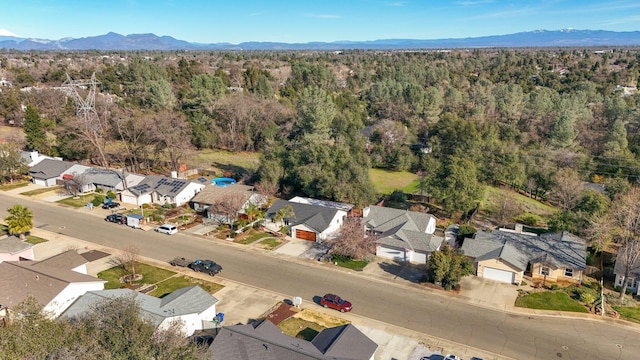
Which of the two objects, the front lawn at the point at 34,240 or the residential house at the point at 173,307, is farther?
the front lawn at the point at 34,240

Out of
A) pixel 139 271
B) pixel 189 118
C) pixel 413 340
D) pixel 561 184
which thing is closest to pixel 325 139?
pixel 189 118

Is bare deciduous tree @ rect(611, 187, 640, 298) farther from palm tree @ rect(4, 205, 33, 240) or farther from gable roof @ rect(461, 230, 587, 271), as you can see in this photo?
palm tree @ rect(4, 205, 33, 240)

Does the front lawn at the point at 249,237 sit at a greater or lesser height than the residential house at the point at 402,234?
lesser

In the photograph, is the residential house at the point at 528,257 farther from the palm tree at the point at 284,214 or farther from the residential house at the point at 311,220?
the palm tree at the point at 284,214

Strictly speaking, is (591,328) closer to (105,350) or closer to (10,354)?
(105,350)

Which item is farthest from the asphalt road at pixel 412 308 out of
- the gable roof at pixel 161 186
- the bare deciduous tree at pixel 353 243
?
the gable roof at pixel 161 186

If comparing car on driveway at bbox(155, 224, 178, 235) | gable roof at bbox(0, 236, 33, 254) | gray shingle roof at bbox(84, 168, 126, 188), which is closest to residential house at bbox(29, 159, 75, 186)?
gray shingle roof at bbox(84, 168, 126, 188)

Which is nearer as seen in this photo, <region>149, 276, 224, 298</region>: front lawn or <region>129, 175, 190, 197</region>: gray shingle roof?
<region>149, 276, 224, 298</region>: front lawn
